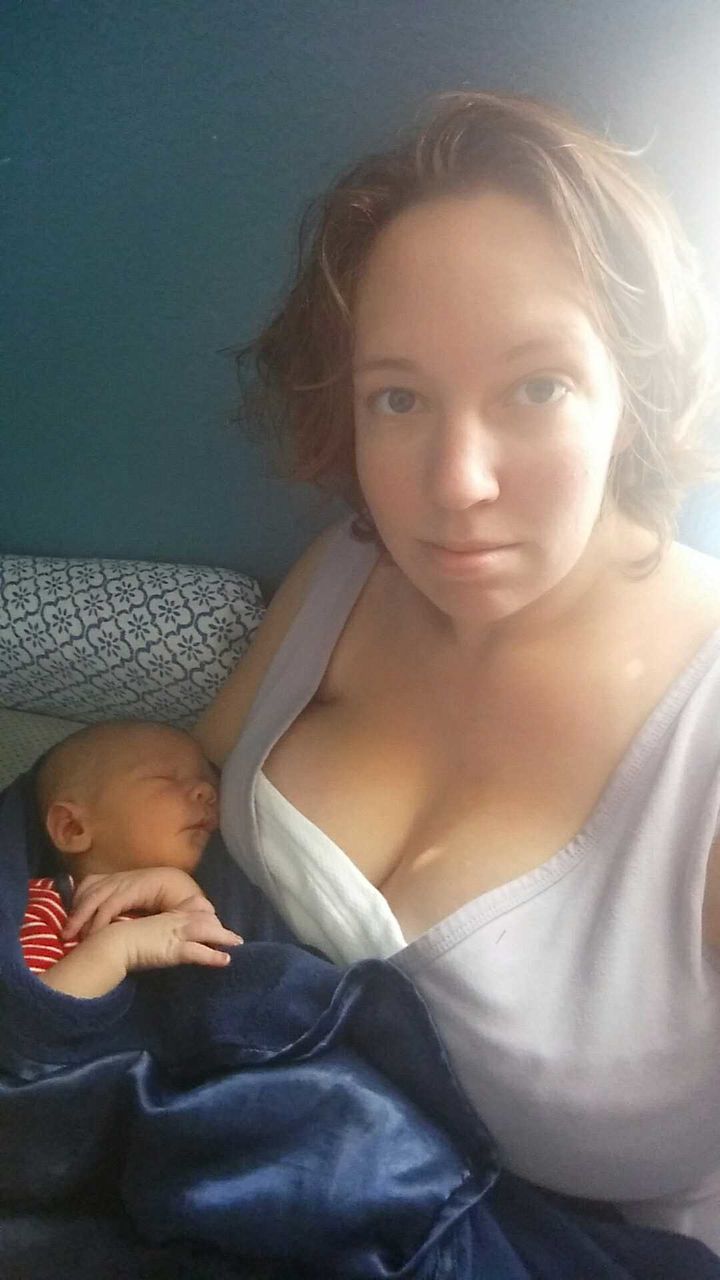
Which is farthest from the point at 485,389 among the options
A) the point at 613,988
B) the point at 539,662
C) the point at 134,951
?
the point at 134,951

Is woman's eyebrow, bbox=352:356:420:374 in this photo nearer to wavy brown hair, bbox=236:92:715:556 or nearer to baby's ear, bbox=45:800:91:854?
wavy brown hair, bbox=236:92:715:556

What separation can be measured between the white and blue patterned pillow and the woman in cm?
32

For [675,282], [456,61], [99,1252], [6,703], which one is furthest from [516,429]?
[6,703]

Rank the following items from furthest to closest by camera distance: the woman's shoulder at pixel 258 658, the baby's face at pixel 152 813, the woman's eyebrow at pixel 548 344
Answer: the woman's shoulder at pixel 258 658 → the baby's face at pixel 152 813 → the woman's eyebrow at pixel 548 344

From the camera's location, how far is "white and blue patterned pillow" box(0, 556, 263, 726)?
1.11m

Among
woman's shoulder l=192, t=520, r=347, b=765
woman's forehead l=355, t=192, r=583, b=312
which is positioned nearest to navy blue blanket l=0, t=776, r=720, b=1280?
woman's shoulder l=192, t=520, r=347, b=765

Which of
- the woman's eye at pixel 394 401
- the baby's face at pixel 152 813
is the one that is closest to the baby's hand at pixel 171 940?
the baby's face at pixel 152 813

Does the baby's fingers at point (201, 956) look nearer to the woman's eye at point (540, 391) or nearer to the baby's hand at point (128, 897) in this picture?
the baby's hand at point (128, 897)

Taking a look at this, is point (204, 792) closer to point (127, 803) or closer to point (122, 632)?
point (127, 803)

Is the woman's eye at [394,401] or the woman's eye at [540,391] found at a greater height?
the woman's eye at [540,391]

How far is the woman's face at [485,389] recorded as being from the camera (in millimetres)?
616

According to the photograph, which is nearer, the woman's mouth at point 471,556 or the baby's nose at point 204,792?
the woman's mouth at point 471,556

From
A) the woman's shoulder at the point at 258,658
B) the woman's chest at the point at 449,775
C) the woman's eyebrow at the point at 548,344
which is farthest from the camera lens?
the woman's shoulder at the point at 258,658

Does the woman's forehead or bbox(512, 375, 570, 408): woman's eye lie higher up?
the woman's forehead
